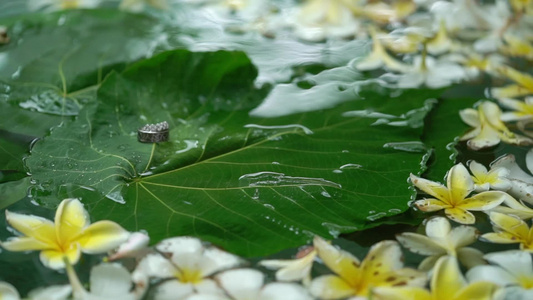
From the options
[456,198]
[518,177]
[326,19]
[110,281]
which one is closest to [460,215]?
[456,198]

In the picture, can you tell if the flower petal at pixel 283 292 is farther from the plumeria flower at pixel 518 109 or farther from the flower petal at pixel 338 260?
the plumeria flower at pixel 518 109

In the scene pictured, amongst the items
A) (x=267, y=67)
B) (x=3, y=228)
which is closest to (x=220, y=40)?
(x=267, y=67)

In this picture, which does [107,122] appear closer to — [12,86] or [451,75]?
[12,86]

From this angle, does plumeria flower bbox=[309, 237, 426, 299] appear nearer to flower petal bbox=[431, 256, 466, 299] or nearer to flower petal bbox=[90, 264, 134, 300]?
flower petal bbox=[431, 256, 466, 299]

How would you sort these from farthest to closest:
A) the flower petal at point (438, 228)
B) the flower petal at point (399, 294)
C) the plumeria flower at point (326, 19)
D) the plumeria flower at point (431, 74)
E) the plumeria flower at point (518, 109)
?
the plumeria flower at point (326, 19) → the plumeria flower at point (431, 74) → the plumeria flower at point (518, 109) → the flower petal at point (438, 228) → the flower petal at point (399, 294)

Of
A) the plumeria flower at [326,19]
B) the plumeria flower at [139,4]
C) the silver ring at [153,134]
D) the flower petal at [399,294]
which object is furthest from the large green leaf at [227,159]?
the plumeria flower at [139,4]

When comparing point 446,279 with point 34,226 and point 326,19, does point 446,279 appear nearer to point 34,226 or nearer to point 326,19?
point 34,226
